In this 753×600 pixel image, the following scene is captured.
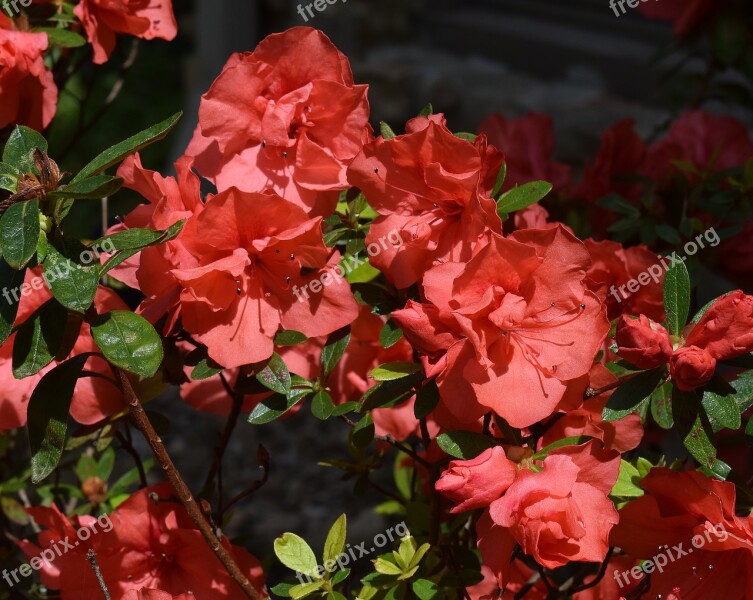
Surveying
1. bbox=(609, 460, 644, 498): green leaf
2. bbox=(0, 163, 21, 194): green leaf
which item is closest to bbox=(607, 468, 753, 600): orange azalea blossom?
bbox=(609, 460, 644, 498): green leaf

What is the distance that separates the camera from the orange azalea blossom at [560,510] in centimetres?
83

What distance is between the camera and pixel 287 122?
1.02 m

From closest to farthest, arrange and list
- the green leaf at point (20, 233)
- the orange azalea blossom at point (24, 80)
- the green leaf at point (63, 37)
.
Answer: the green leaf at point (20, 233)
the orange azalea blossom at point (24, 80)
the green leaf at point (63, 37)

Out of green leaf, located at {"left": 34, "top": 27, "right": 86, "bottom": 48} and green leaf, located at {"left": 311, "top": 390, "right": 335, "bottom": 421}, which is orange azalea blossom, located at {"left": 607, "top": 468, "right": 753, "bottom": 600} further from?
green leaf, located at {"left": 34, "top": 27, "right": 86, "bottom": 48}

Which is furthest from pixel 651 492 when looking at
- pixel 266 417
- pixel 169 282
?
pixel 169 282

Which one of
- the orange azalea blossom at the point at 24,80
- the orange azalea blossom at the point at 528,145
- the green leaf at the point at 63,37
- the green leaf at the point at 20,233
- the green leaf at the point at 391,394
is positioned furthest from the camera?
the orange azalea blossom at the point at 528,145

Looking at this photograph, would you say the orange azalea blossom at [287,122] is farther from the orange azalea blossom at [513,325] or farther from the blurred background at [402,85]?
the blurred background at [402,85]

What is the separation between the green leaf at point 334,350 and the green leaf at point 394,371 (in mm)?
77

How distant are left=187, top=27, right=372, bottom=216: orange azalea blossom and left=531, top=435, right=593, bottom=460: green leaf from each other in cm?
35

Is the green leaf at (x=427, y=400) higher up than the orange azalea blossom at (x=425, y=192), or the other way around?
the orange azalea blossom at (x=425, y=192)

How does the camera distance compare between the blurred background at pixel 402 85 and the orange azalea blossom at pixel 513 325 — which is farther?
the blurred background at pixel 402 85

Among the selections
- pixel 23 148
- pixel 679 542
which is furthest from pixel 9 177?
pixel 679 542

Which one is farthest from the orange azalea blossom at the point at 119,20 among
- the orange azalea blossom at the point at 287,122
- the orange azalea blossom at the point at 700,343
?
the orange azalea blossom at the point at 700,343

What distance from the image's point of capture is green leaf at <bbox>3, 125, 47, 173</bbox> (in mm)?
909
